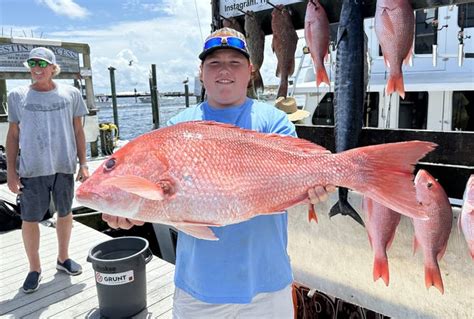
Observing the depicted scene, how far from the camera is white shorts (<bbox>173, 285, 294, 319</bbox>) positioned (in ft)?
6.26

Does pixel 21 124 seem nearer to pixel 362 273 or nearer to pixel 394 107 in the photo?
pixel 362 273

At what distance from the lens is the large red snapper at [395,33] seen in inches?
83.0

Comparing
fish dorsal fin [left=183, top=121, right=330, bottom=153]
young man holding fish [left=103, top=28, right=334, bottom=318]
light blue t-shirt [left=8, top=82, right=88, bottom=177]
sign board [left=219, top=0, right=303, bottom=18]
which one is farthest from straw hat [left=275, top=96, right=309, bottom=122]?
fish dorsal fin [left=183, top=121, right=330, bottom=153]

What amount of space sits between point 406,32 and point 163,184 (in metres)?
1.47

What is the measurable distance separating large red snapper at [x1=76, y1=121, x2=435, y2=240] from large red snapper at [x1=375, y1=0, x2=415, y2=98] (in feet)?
2.20

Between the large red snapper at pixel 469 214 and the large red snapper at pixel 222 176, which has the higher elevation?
the large red snapper at pixel 222 176

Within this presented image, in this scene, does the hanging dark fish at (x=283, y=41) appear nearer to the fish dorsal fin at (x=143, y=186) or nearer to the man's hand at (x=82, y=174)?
the fish dorsal fin at (x=143, y=186)

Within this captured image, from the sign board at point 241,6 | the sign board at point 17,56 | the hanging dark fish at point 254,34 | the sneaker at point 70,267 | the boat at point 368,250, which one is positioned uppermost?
the sign board at point 17,56

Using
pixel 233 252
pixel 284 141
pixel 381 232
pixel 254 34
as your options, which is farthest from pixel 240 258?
pixel 254 34

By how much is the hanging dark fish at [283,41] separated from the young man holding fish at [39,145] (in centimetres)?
219

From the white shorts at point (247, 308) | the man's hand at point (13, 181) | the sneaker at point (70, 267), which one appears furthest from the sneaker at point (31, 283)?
the white shorts at point (247, 308)

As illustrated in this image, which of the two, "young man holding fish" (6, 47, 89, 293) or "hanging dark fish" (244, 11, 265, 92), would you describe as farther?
"young man holding fish" (6, 47, 89, 293)

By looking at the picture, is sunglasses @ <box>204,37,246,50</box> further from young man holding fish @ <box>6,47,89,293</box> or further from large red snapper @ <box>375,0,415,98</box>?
young man holding fish @ <box>6,47,89,293</box>

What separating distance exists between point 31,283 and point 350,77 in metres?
3.48
